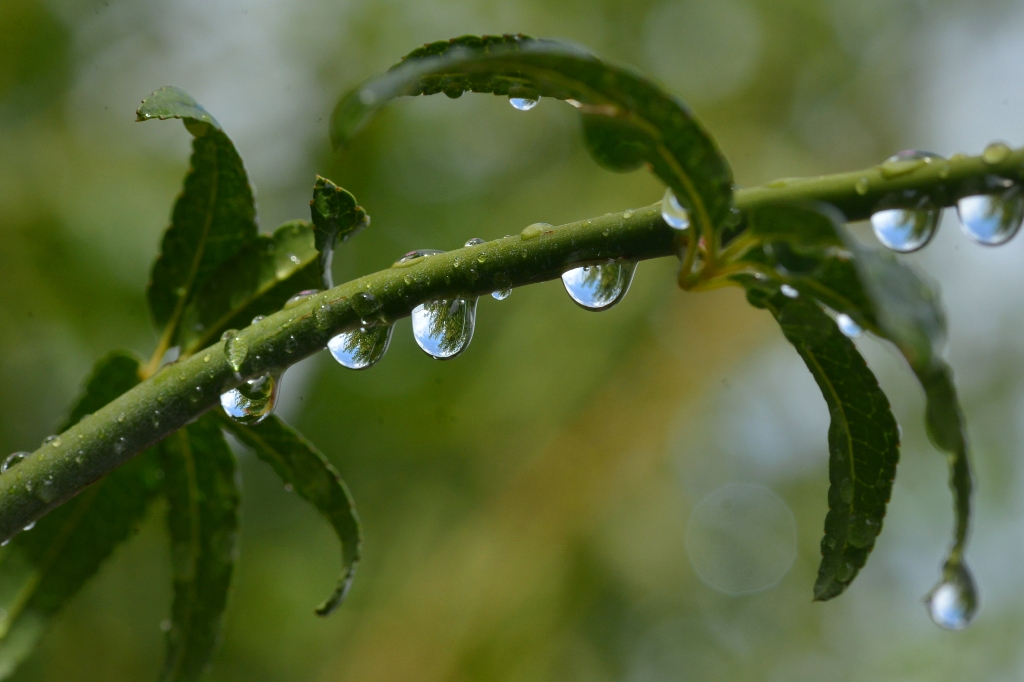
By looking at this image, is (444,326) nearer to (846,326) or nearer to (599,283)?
(599,283)

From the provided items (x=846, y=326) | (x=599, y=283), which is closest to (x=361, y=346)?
(x=599, y=283)

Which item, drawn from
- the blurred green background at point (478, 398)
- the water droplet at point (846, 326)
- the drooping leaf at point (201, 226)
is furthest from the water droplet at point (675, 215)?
the blurred green background at point (478, 398)

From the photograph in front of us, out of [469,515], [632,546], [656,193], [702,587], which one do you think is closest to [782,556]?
[702,587]

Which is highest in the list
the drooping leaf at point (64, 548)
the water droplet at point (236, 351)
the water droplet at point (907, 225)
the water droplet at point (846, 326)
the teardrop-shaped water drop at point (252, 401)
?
the water droplet at point (907, 225)

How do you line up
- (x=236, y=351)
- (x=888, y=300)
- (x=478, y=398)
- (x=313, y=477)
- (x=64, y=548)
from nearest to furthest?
(x=888, y=300) → (x=236, y=351) → (x=313, y=477) → (x=64, y=548) → (x=478, y=398)

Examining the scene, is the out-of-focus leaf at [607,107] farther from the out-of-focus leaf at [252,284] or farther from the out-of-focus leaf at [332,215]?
the out-of-focus leaf at [252,284]

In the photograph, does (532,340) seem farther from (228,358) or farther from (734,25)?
(228,358)
